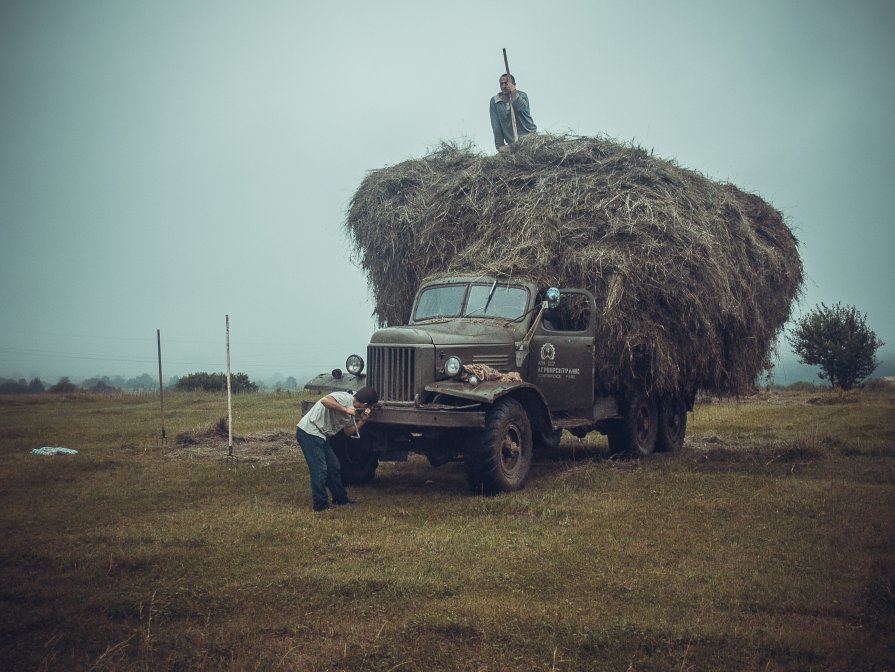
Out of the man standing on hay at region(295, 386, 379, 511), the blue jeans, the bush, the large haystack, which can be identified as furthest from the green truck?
the bush

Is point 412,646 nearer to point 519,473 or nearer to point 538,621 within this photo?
point 538,621

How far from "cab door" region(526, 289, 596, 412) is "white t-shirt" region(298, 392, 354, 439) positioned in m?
2.61

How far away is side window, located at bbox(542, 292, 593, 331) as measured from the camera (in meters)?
9.91

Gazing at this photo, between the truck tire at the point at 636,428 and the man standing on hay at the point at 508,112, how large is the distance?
5400mm

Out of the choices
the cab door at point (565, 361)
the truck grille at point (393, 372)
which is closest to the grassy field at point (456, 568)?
the cab door at point (565, 361)

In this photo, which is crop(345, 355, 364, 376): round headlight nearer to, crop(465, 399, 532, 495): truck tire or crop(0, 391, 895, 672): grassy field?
crop(0, 391, 895, 672): grassy field

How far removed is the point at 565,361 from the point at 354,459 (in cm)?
298

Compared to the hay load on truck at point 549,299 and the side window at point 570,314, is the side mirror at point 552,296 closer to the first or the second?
the hay load on truck at point 549,299

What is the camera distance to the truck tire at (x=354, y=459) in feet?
30.1

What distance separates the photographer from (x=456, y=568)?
556 cm

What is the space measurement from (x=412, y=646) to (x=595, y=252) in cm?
662

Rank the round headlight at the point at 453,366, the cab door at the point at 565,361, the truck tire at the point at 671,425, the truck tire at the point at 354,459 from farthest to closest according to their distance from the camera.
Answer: the truck tire at the point at 671,425
the cab door at the point at 565,361
the truck tire at the point at 354,459
the round headlight at the point at 453,366

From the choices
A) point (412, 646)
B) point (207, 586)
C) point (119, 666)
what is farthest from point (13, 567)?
point (412, 646)

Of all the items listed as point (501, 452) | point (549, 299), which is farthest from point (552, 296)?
point (501, 452)
